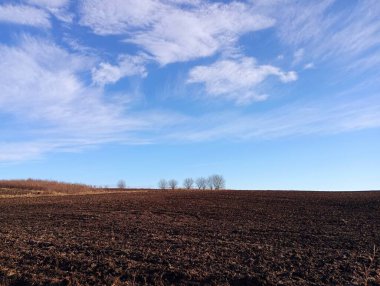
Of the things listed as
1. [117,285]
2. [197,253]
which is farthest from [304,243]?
[117,285]

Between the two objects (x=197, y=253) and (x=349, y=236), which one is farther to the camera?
(x=349, y=236)

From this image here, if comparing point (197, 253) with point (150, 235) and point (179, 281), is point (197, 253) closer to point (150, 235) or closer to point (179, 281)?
point (179, 281)

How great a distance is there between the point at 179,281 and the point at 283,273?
93.6 inches

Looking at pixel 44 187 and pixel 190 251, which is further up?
pixel 44 187

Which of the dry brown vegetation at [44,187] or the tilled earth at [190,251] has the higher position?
the dry brown vegetation at [44,187]

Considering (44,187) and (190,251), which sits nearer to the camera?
(190,251)

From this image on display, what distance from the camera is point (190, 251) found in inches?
508

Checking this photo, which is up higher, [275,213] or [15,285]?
[275,213]

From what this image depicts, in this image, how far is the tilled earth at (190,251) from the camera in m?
10.0

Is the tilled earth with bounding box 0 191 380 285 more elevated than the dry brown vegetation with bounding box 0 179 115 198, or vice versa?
the dry brown vegetation with bounding box 0 179 115 198

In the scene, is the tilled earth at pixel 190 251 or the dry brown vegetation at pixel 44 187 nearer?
the tilled earth at pixel 190 251

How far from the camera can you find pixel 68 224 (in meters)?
20.6

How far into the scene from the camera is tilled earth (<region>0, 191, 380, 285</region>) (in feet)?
32.9

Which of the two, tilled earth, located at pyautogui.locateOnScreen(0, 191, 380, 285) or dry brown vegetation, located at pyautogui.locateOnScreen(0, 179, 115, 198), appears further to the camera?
dry brown vegetation, located at pyautogui.locateOnScreen(0, 179, 115, 198)
